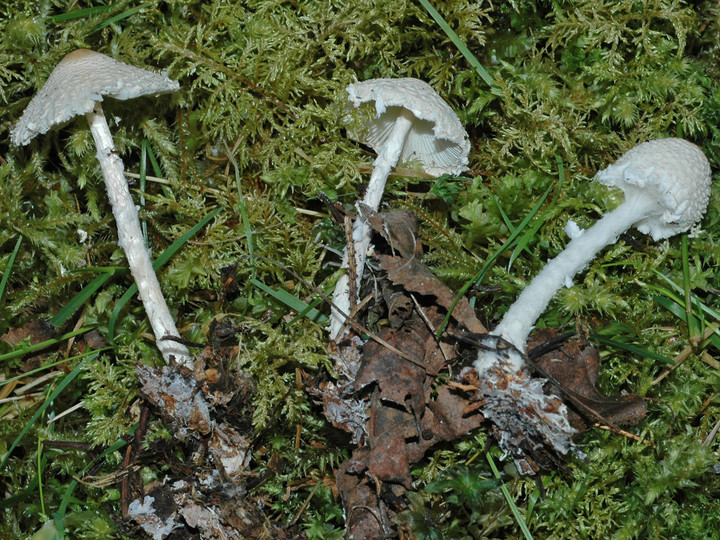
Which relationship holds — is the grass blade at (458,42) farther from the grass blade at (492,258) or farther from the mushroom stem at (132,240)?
the mushroom stem at (132,240)

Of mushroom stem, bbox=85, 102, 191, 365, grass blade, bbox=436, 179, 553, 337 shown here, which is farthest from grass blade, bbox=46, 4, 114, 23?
grass blade, bbox=436, 179, 553, 337

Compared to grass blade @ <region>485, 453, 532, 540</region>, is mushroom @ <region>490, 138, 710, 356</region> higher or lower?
higher

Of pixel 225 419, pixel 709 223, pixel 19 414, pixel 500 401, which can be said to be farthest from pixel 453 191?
pixel 19 414

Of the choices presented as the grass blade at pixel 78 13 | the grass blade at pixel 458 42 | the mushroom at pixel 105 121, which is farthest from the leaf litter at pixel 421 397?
the grass blade at pixel 78 13

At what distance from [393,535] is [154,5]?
9.73 feet

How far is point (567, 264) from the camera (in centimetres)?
285

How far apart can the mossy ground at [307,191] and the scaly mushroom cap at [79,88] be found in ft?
0.75

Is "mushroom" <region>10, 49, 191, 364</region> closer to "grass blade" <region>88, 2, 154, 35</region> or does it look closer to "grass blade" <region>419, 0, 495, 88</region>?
"grass blade" <region>88, 2, 154, 35</region>

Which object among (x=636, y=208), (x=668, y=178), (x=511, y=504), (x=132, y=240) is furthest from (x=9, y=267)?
(x=668, y=178)

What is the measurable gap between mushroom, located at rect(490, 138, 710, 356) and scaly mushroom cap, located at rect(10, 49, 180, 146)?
6.99 ft

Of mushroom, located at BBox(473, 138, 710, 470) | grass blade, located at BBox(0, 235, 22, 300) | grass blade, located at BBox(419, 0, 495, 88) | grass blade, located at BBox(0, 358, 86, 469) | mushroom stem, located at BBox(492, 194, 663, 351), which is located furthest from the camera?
grass blade, located at BBox(419, 0, 495, 88)

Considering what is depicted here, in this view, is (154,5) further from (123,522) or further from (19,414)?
(123,522)

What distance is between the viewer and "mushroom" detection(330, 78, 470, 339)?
2775mm

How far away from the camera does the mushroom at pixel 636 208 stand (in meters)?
2.77
